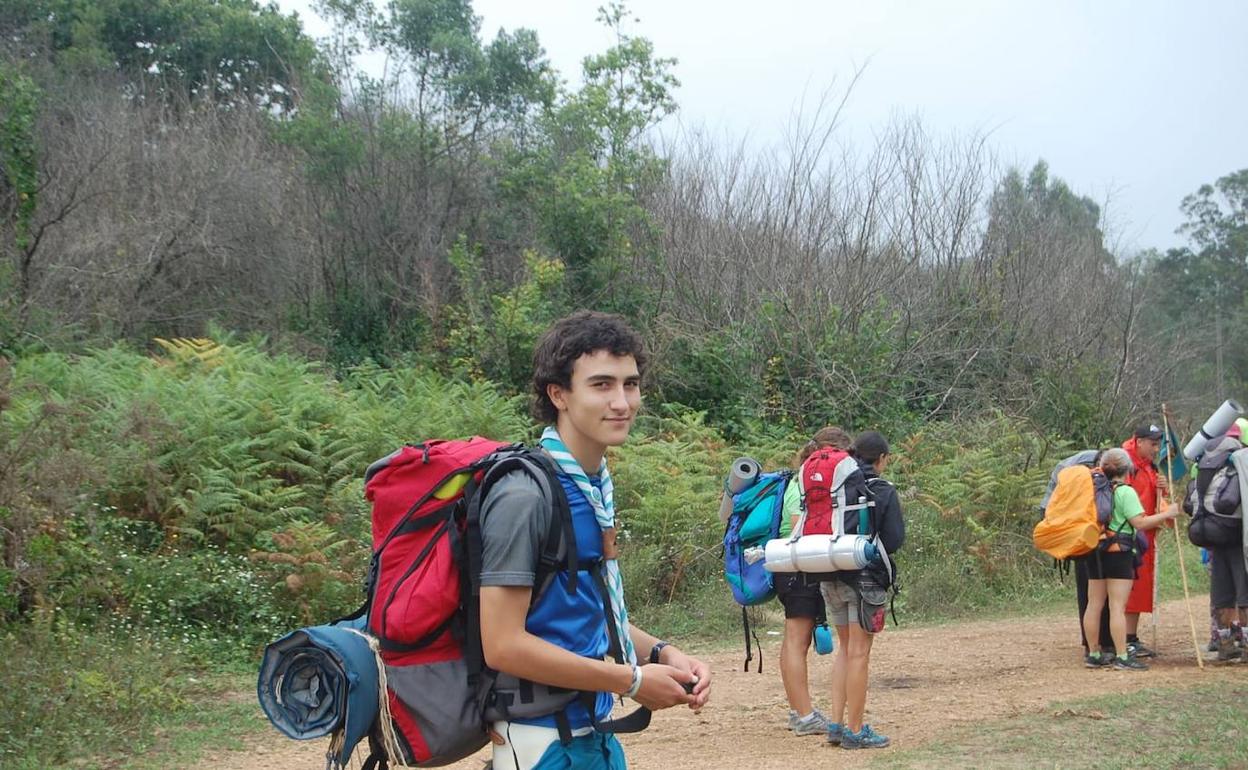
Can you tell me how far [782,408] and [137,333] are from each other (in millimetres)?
10323

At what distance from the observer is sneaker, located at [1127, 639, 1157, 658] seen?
1011 cm

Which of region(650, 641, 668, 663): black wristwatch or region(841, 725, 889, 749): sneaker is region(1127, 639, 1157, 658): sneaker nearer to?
region(841, 725, 889, 749): sneaker

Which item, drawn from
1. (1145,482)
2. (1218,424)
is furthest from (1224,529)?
(1145,482)

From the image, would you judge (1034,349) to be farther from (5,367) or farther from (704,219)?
(5,367)

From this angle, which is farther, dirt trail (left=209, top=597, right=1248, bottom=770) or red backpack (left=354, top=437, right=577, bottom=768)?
dirt trail (left=209, top=597, right=1248, bottom=770)

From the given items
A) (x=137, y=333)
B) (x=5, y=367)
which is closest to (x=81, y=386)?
(x=5, y=367)

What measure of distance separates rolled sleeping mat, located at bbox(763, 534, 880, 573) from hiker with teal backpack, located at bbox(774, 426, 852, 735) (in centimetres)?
28

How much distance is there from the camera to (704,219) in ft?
74.9

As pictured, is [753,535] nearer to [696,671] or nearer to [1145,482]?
[1145,482]

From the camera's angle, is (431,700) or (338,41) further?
(338,41)

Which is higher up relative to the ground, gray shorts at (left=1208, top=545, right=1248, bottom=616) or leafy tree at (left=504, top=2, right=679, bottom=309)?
leafy tree at (left=504, top=2, right=679, bottom=309)

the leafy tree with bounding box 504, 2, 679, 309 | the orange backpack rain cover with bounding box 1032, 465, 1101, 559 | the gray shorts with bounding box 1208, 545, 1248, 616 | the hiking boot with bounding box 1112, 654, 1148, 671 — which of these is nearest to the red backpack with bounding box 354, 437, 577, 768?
the orange backpack rain cover with bounding box 1032, 465, 1101, 559

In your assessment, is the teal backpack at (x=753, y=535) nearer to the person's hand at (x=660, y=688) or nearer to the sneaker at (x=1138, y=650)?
the sneaker at (x=1138, y=650)

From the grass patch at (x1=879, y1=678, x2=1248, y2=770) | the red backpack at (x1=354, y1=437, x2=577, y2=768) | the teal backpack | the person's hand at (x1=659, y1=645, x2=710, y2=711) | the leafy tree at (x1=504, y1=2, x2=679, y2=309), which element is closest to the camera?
the red backpack at (x1=354, y1=437, x2=577, y2=768)
